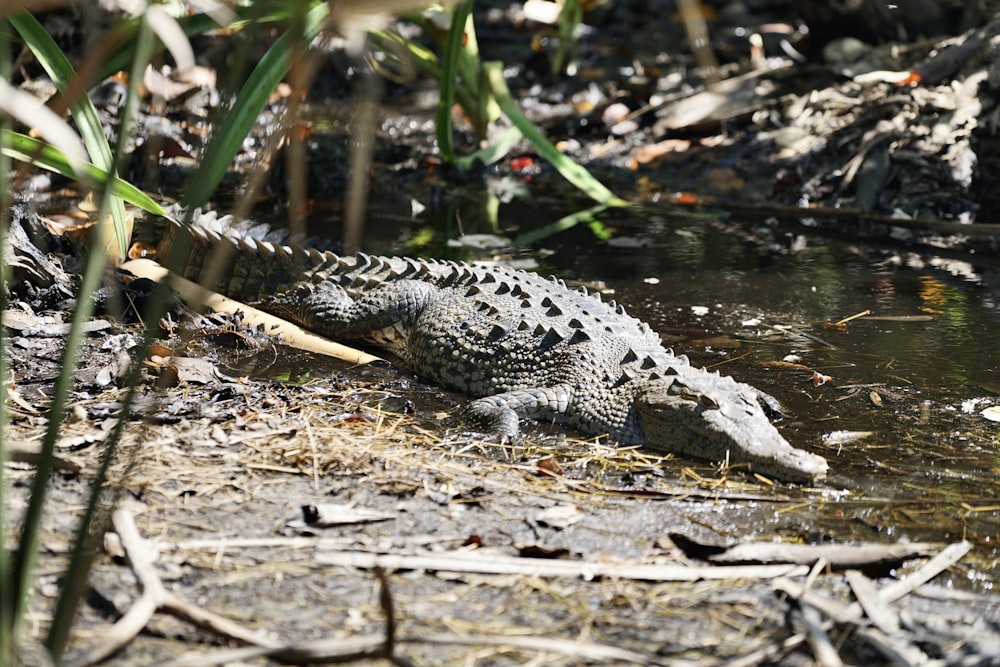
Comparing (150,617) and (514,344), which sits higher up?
(514,344)

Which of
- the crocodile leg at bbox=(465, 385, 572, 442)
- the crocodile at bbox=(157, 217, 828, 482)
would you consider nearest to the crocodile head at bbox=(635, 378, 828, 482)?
the crocodile at bbox=(157, 217, 828, 482)

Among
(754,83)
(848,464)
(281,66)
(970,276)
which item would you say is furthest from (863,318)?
(754,83)

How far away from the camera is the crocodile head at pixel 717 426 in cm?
396

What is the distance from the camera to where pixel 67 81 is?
4637mm

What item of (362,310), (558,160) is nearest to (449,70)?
(558,160)

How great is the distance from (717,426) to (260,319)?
8.76ft

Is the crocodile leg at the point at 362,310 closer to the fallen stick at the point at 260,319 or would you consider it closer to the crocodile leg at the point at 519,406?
the fallen stick at the point at 260,319

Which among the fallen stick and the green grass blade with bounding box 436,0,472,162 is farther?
the green grass blade with bounding box 436,0,472,162

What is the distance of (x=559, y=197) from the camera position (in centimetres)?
962

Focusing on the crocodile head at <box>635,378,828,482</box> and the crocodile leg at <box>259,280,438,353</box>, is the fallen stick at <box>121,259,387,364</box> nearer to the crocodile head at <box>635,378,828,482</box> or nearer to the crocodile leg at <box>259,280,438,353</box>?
the crocodile leg at <box>259,280,438,353</box>

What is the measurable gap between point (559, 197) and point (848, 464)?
5838 millimetres

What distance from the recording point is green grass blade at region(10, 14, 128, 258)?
4.50 m

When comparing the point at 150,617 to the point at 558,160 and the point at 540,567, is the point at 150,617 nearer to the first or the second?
the point at 540,567

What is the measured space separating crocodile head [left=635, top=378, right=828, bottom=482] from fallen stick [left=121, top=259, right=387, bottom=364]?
1.70m
